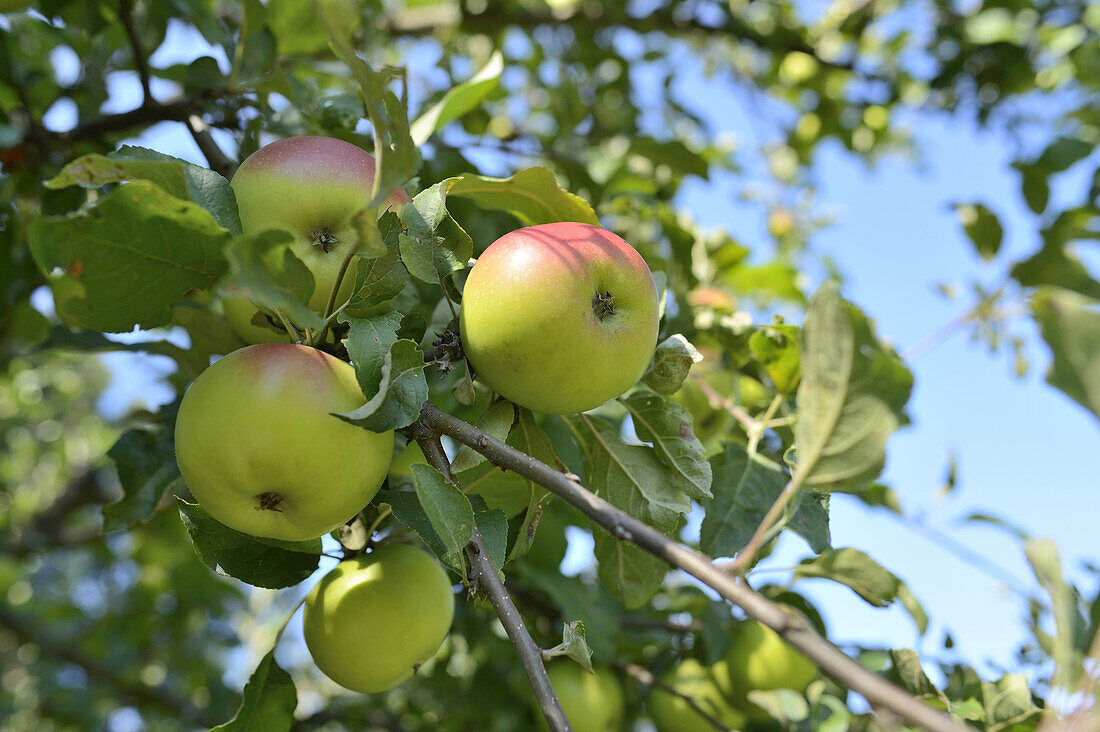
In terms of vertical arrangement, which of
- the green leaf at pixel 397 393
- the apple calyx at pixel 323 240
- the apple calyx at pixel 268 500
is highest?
the apple calyx at pixel 323 240

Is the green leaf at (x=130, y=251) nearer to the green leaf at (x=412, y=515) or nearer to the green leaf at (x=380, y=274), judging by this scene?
the green leaf at (x=380, y=274)

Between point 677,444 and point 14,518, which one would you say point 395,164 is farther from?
point 14,518

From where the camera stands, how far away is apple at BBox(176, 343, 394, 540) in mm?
852

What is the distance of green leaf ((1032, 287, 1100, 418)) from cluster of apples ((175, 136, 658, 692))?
0.48 meters

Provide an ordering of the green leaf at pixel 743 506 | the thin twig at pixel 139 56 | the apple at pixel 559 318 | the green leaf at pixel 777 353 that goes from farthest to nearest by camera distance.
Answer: the thin twig at pixel 139 56, the green leaf at pixel 777 353, the green leaf at pixel 743 506, the apple at pixel 559 318

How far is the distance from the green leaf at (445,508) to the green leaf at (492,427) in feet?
0.42

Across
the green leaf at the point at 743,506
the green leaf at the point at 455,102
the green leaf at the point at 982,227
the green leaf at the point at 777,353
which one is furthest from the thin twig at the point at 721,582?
the green leaf at the point at 982,227

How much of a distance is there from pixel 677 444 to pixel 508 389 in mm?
297

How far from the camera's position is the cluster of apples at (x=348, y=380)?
34.0 inches

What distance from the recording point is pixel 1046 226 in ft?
8.27

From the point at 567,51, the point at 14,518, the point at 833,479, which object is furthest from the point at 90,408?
the point at 833,479

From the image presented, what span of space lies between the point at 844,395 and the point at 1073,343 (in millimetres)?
202

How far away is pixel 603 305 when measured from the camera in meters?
1.03

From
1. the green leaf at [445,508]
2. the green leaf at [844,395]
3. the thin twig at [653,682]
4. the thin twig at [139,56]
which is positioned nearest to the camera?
the green leaf at [844,395]
